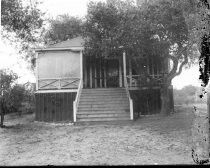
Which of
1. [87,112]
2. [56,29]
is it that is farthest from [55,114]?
[56,29]

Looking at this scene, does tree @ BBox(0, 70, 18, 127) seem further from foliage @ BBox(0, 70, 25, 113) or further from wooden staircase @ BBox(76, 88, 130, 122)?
wooden staircase @ BBox(76, 88, 130, 122)

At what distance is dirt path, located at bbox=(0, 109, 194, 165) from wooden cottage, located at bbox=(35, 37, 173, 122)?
1.89 metres

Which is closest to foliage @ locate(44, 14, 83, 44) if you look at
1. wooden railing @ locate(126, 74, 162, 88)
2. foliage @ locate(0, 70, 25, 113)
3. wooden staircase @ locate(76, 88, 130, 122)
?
wooden staircase @ locate(76, 88, 130, 122)

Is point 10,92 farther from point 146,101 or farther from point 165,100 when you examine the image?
point 165,100

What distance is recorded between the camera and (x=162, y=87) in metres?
16.7

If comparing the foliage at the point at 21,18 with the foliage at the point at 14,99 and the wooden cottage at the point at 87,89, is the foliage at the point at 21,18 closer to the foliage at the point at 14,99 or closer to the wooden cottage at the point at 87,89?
the foliage at the point at 14,99

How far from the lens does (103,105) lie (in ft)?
57.9

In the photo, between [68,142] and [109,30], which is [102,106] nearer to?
[109,30]

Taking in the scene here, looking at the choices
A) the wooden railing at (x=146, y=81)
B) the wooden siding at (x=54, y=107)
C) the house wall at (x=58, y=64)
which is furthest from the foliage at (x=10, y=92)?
the wooden railing at (x=146, y=81)

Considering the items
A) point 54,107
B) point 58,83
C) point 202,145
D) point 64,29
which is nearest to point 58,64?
point 58,83

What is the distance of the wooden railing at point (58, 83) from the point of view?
2000 centimetres

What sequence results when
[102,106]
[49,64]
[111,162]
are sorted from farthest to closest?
[49,64]
[102,106]
[111,162]

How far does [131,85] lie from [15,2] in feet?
29.0

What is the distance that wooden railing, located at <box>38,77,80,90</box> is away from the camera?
787 inches
